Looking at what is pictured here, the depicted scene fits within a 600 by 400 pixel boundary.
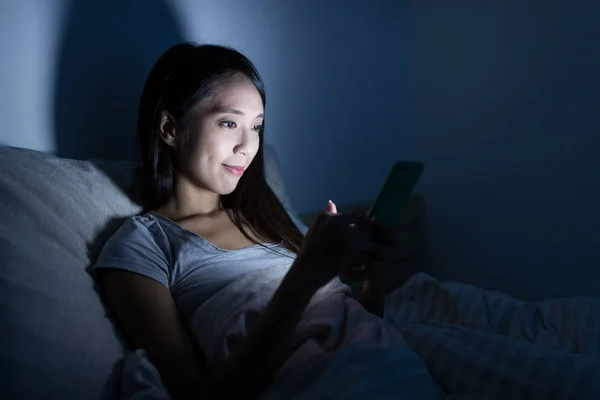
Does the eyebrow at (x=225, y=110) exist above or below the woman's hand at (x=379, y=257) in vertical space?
above

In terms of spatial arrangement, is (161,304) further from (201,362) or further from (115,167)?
A: (115,167)

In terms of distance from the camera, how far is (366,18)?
1.75m

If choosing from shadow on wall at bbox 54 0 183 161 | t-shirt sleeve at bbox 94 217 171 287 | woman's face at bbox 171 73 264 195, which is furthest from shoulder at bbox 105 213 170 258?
shadow on wall at bbox 54 0 183 161

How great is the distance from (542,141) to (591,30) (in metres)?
0.34

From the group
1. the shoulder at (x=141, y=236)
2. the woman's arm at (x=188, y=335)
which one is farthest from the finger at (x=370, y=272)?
the shoulder at (x=141, y=236)

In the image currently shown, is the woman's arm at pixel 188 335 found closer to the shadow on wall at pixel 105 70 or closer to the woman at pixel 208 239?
the woman at pixel 208 239

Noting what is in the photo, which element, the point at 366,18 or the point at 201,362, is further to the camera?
the point at 366,18

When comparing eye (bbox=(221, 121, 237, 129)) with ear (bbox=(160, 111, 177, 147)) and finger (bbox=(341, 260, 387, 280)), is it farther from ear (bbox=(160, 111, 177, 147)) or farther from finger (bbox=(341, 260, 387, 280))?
finger (bbox=(341, 260, 387, 280))

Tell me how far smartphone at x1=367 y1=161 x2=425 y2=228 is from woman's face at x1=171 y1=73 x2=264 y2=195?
1.09ft

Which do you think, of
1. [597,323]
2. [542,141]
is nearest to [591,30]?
[542,141]

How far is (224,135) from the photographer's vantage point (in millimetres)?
960

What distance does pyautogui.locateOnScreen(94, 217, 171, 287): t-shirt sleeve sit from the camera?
81 centimetres

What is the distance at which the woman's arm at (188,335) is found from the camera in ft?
2.24

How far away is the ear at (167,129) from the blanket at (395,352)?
1.05 feet
